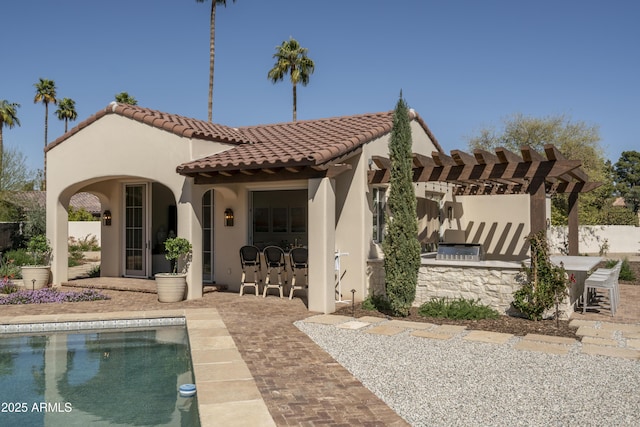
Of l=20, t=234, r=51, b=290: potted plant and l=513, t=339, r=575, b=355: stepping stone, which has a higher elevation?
l=20, t=234, r=51, b=290: potted plant

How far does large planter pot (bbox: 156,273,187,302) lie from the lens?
440 inches

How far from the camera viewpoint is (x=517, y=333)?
8344 millimetres

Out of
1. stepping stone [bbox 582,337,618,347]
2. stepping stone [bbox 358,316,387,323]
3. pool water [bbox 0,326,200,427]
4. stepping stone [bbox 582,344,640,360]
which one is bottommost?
pool water [bbox 0,326,200,427]

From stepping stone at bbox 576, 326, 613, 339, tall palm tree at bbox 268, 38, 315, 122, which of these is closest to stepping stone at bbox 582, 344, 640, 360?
stepping stone at bbox 576, 326, 613, 339

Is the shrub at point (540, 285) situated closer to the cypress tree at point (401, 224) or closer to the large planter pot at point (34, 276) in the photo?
the cypress tree at point (401, 224)

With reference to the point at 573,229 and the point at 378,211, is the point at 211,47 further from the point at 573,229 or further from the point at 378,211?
the point at 573,229

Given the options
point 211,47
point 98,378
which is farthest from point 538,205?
point 211,47

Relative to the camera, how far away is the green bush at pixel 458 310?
9.52 metres

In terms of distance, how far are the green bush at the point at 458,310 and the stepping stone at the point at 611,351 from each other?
90.5 inches

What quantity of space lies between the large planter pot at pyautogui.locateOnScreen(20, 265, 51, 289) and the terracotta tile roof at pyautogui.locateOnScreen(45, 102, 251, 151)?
3.33 meters

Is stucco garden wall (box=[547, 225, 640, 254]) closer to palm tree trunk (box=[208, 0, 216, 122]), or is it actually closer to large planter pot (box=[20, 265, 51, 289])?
palm tree trunk (box=[208, 0, 216, 122])

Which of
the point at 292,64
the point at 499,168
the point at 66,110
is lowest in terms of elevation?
the point at 499,168

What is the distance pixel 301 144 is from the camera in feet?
37.8

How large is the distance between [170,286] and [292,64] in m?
24.5
